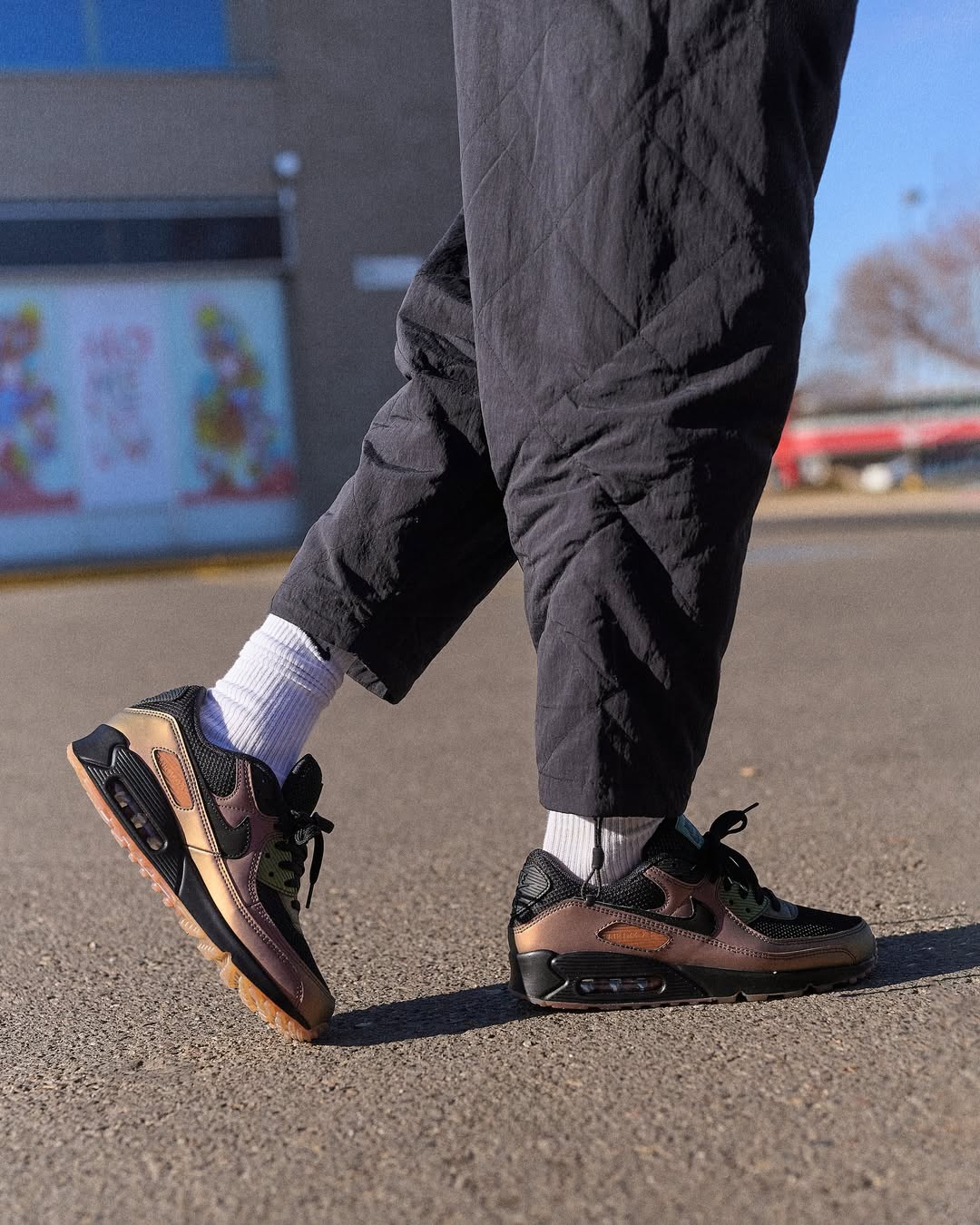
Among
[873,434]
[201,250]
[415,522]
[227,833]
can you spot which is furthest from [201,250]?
[227,833]

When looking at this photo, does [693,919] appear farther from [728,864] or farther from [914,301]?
[914,301]

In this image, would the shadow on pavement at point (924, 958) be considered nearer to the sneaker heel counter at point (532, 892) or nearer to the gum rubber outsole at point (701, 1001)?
the gum rubber outsole at point (701, 1001)

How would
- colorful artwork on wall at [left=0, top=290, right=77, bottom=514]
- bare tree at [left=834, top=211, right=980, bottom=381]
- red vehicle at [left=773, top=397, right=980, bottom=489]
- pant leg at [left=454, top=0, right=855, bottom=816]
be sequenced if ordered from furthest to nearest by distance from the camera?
bare tree at [left=834, top=211, right=980, bottom=381], red vehicle at [left=773, top=397, right=980, bottom=489], colorful artwork on wall at [left=0, top=290, right=77, bottom=514], pant leg at [left=454, top=0, right=855, bottom=816]

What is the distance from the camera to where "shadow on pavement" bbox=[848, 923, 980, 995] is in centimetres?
160

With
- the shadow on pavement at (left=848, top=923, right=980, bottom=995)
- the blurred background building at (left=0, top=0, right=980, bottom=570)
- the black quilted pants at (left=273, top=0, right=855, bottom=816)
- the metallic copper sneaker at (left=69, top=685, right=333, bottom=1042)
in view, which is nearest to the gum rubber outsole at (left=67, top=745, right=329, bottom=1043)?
the metallic copper sneaker at (left=69, top=685, right=333, bottom=1042)

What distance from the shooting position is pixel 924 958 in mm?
1681

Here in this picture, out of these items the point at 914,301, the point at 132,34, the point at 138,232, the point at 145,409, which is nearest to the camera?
the point at 132,34

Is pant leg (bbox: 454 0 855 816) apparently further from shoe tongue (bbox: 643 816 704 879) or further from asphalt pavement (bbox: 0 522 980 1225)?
asphalt pavement (bbox: 0 522 980 1225)

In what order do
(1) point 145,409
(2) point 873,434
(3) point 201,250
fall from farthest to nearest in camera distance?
(2) point 873,434 < (1) point 145,409 < (3) point 201,250

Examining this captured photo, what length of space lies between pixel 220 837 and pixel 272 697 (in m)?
0.18

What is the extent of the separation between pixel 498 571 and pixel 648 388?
0.38 metres

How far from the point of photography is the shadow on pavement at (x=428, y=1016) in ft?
5.02

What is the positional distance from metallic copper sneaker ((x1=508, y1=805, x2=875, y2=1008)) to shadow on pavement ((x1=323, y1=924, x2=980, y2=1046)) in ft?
0.14

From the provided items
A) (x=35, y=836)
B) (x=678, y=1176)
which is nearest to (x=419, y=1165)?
(x=678, y=1176)
